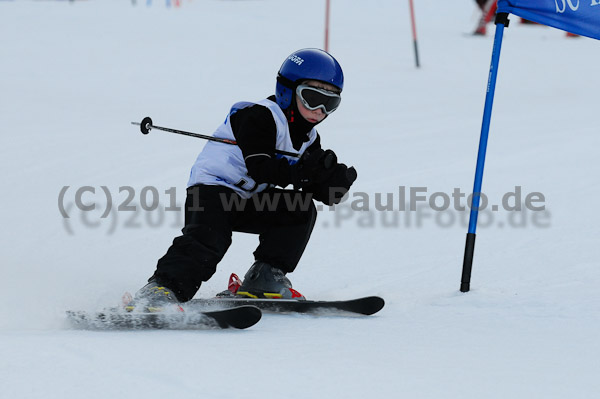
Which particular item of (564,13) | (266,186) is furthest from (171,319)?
(564,13)

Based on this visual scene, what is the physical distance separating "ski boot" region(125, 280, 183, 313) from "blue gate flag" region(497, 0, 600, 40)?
209cm

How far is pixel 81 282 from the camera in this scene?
163 inches

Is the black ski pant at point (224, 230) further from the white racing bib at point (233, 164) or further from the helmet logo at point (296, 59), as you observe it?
the helmet logo at point (296, 59)

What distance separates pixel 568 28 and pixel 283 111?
56.1 inches

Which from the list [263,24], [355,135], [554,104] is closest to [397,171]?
[355,135]

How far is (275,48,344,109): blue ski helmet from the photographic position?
137 inches

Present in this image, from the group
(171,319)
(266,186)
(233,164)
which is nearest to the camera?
(171,319)

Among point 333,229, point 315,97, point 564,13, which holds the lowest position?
point 333,229

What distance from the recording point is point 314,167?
3180 mm

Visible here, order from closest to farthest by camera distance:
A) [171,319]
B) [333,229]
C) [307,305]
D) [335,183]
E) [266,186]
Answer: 1. [171,319]
2. [335,183]
3. [307,305]
4. [266,186]
5. [333,229]

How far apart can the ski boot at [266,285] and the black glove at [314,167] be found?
671 mm

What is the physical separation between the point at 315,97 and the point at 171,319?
122cm

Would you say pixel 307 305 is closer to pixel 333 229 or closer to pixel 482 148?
pixel 482 148

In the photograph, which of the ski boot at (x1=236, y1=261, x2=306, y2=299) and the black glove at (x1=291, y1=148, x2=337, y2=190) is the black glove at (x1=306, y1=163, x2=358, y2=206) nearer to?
the black glove at (x1=291, y1=148, x2=337, y2=190)
